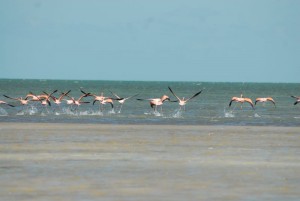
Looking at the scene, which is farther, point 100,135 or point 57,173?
point 100,135

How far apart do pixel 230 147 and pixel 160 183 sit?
8.78 m

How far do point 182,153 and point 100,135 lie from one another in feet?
25.5

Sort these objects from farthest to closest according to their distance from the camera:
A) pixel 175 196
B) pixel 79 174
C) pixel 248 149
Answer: pixel 248 149, pixel 79 174, pixel 175 196

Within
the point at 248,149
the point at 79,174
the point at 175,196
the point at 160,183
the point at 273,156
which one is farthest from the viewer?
the point at 248,149

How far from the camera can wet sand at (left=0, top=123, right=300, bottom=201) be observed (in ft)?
50.4

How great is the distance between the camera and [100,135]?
3000 centimetres

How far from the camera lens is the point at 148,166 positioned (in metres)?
19.3

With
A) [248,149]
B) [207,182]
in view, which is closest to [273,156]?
[248,149]

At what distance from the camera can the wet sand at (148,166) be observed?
604 inches

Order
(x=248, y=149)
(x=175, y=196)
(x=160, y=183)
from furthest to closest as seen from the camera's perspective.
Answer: (x=248, y=149), (x=160, y=183), (x=175, y=196)

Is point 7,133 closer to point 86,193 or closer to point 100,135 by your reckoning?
point 100,135

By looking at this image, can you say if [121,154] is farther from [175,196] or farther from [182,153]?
[175,196]

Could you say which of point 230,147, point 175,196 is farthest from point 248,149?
point 175,196

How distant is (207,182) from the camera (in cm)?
1670
